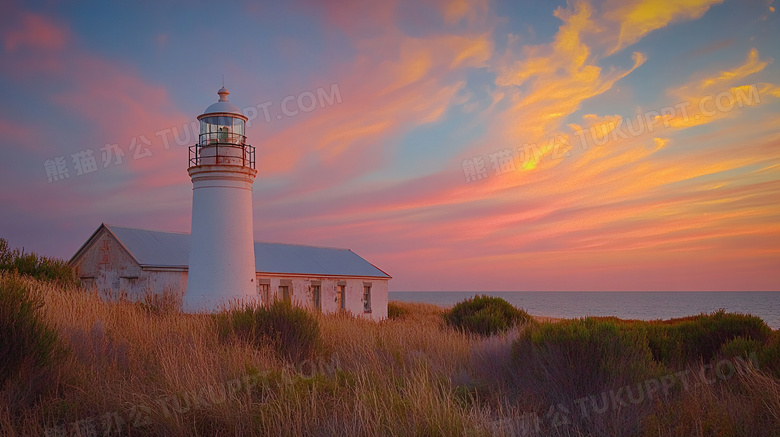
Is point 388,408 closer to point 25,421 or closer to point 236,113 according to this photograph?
point 25,421

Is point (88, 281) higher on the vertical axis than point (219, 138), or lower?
lower

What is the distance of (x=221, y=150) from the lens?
17.7 m

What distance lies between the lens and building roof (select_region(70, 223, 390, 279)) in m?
22.5

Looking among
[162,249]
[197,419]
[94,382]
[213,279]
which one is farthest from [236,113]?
[197,419]

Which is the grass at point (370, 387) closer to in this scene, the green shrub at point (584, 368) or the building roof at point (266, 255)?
the green shrub at point (584, 368)

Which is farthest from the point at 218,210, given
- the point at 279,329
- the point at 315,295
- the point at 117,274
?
the point at 315,295

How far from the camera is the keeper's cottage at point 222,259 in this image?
58.3 ft

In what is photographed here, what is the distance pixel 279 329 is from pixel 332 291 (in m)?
18.5

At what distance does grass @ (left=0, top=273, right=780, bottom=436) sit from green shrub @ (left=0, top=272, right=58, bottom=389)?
0.17 metres

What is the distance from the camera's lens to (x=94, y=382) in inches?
269

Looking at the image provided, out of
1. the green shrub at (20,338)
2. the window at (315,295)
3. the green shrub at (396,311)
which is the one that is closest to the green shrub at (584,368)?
the green shrub at (20,338)

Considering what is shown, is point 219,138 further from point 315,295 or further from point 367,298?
point 367,298

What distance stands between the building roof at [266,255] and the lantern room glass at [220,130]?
21.2 ft

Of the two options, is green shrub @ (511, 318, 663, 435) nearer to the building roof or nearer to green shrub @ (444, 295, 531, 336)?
green shrub @ (444, 295, 531, 336)
